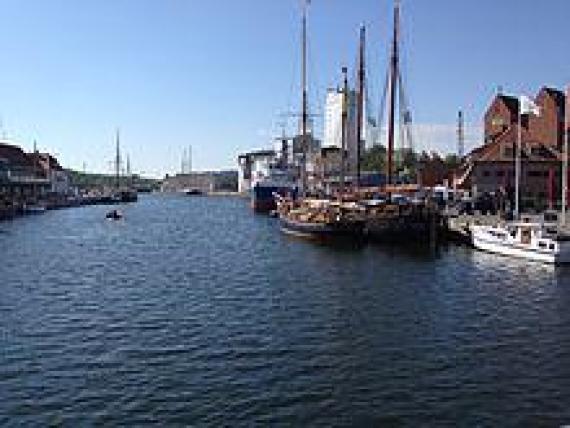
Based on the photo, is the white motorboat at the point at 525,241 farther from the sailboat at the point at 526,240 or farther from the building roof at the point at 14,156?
the building roof at the point at 14,156

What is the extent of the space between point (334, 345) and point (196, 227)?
85.3m

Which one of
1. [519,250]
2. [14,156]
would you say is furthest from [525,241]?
[14,156]

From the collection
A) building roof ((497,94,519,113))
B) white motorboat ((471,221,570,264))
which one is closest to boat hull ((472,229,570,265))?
white motorboat ((471,221,570,264))

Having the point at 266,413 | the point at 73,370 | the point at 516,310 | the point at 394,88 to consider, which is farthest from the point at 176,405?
the point at 394,88

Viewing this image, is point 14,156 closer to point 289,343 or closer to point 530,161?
point 530,161

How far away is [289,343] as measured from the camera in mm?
30797

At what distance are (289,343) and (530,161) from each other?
7778 cm

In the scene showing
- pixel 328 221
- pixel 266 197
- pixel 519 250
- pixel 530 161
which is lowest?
pixel 519 250

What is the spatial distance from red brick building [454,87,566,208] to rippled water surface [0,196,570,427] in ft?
147

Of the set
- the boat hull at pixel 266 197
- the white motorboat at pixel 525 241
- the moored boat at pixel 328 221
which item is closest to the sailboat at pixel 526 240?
the white motorboat at pixel 525 241

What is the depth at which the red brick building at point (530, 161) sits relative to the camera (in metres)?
99.7

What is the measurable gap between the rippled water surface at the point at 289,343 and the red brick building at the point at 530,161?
44798 millimetres

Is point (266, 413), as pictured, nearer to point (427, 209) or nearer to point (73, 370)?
point (73, 370)

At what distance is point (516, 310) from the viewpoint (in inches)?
1479
